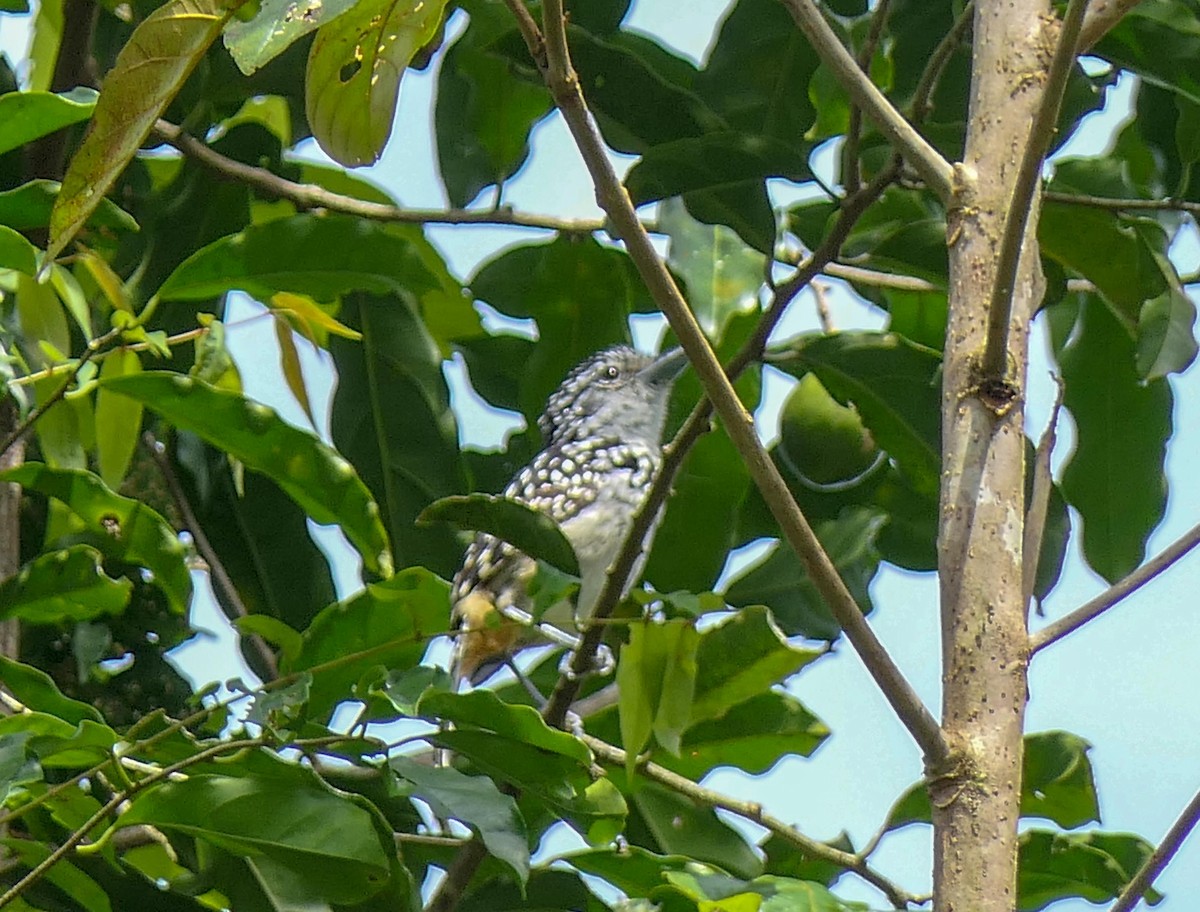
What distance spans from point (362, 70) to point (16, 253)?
2.81 ft

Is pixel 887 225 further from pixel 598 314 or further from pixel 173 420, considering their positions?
pixel 173 420

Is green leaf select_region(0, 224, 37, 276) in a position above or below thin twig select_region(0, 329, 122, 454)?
above

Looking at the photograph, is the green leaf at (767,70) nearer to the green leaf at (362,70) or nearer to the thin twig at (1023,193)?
the thin twig at (1023,193)

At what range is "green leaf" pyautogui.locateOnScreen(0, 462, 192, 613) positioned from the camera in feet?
6.57

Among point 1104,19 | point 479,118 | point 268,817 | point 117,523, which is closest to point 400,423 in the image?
point 479,118

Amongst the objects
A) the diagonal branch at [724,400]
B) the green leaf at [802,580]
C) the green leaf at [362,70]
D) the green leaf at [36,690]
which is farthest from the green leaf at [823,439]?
the green leaf at [362,70]

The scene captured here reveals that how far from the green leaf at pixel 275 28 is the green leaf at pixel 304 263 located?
1.07m

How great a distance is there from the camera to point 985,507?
137cm

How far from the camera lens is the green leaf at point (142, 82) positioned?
1066mm

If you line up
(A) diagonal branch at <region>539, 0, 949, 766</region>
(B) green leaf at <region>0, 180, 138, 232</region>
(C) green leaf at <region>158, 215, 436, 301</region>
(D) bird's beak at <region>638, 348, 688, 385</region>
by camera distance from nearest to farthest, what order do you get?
1. (A) diagonal branch at <region>539, 0, 949, 766</region>
2. (B) green leaf at <region>0, 180, 138, 232</region>
3. (C) green leaf at <region>158, 215, 436, 301</region>
4. (D) bird's beak at <region>638, 348, 688, 385</region>

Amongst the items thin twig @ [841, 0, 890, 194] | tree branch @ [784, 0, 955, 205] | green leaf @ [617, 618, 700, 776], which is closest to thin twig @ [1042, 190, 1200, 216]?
thin twig @ [841, 0, 890, 194]

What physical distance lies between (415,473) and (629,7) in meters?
0.78

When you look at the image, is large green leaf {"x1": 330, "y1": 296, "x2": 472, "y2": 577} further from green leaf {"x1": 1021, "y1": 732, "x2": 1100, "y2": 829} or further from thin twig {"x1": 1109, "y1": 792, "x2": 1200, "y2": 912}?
thin twig {"x1": 1109, "y1": 792, "x2": 1200, "y2": 912}

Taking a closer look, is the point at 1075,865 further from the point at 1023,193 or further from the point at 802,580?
the point at 1023,193
